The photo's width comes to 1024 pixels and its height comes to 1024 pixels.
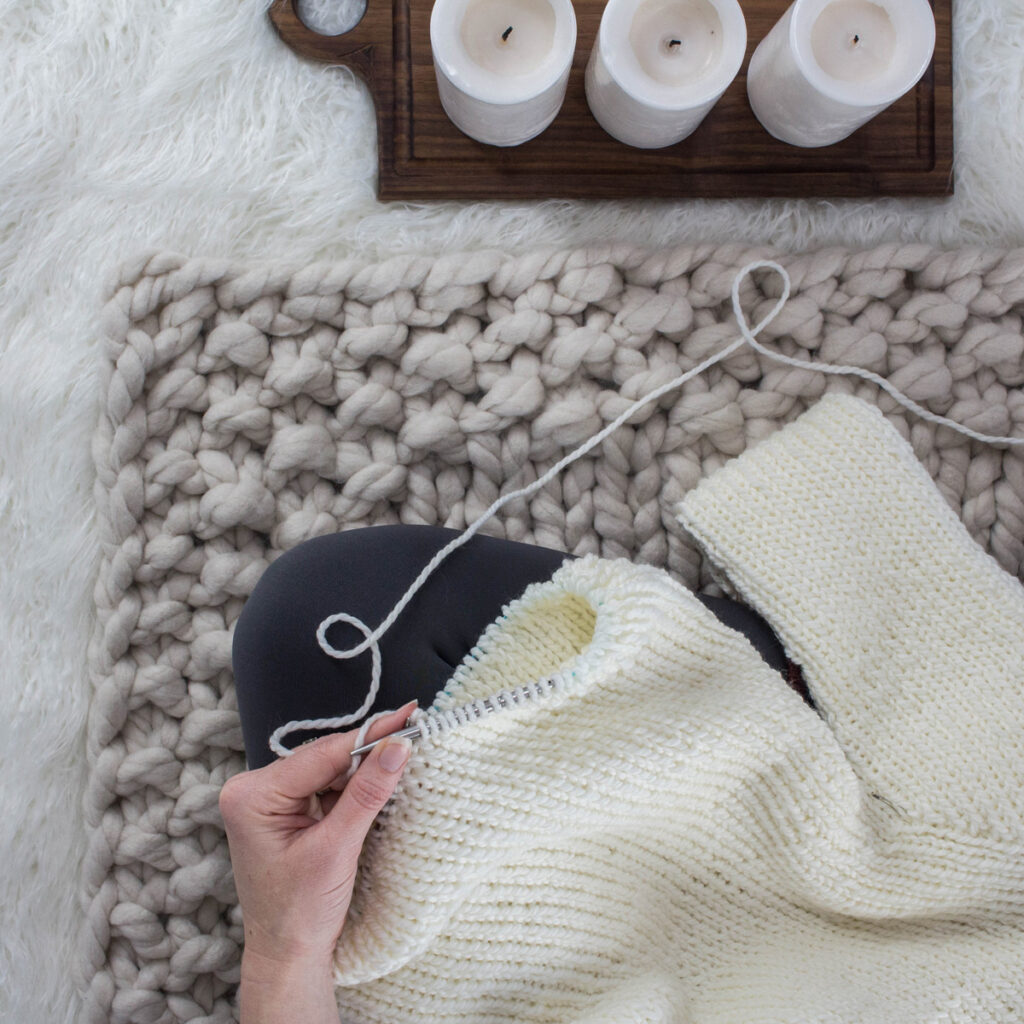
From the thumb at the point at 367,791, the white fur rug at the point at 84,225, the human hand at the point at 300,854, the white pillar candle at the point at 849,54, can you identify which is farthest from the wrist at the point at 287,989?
the white pillar candle at the point at 849,54

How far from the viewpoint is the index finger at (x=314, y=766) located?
0.62m

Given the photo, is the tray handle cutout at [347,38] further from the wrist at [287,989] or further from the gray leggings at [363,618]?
the wrist at [287,989]

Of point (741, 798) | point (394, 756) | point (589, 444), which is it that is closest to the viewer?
point (394, 756)

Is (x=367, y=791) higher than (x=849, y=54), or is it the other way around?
(x=849, y=54)

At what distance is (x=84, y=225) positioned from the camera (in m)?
0.84

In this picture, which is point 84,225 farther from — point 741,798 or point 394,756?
point 741,798

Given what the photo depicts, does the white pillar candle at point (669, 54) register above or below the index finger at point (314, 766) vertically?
above

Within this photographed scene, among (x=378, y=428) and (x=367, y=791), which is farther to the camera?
(x=378, y=428)

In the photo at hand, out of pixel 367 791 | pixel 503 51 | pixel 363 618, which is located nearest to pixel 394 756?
pixel 367 791

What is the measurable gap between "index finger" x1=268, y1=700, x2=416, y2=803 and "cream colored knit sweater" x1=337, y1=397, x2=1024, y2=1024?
42mm

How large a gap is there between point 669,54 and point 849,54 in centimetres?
14

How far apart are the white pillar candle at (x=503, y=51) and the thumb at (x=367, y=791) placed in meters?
0.47

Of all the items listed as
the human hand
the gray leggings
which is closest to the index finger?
the human hand

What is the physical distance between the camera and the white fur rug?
0.82 m
